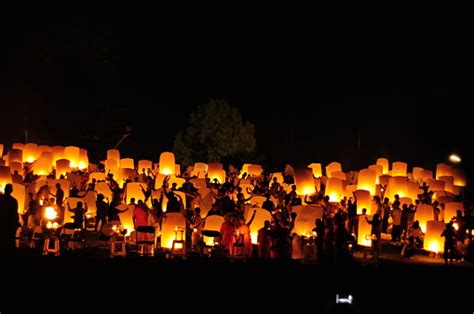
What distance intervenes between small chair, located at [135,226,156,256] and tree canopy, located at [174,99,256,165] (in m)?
20.3

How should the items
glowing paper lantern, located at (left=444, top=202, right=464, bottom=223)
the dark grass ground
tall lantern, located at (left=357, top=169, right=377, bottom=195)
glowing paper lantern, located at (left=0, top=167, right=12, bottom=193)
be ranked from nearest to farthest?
the dark grass ground → glowing paper lantern, located at (left=444, top=202, right=464, bottom=223) → glowing paper lantern, located at (left=0, top=167, right=12, bottom=193) → tall lantern, located at (left=357, top=169, right=377, bottom=195)

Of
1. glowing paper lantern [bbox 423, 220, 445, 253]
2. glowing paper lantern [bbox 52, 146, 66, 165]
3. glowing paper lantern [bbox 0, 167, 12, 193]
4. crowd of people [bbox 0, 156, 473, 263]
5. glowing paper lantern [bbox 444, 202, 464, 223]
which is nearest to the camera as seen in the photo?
crowd of people [bbox 0, 156, 473, 263]

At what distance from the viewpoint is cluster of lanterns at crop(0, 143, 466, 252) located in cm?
1688

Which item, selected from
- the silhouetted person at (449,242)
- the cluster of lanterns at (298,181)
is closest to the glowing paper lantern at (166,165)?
the cluster of lanterns at (298,181)

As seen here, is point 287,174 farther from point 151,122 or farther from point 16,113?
point 151,122

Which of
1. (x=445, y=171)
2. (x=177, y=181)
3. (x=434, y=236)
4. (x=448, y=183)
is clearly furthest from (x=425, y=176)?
(x=177, y=181)

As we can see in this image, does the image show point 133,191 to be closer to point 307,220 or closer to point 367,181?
point 307,220

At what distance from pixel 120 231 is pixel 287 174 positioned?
8.68m

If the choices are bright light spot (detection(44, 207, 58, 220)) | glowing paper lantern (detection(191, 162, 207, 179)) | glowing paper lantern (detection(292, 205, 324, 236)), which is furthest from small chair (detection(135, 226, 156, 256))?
glowing paper lantern (detection(191, 162, 207, 179))

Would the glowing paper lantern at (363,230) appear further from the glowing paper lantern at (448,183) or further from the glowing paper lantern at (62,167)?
the glowing paper lantern at (62,167)

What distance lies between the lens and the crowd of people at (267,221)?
15.6m

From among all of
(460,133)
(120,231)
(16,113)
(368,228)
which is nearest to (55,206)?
(120,231)

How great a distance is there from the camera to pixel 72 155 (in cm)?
2434

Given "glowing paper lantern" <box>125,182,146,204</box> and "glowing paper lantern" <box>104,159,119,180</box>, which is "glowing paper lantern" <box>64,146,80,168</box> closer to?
"glowing paper lantern" <box>104,159,119,180</box>
